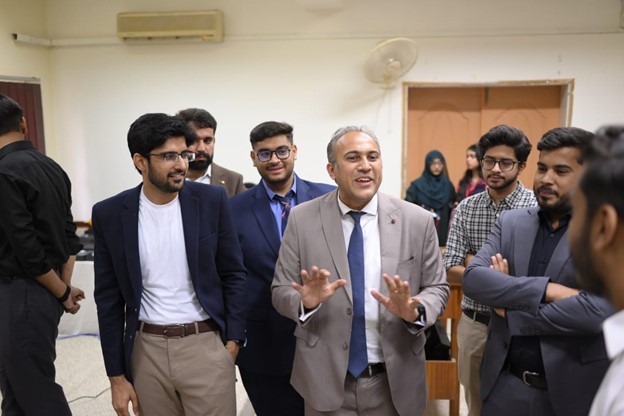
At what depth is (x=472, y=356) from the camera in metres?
2.13

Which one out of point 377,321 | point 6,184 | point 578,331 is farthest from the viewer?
point 6,184

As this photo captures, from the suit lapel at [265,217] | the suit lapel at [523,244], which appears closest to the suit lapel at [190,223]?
the suit lapel at [265,217]

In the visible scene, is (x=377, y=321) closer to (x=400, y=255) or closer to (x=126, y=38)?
(x=400, y=255)

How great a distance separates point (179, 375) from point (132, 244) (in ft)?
1.71

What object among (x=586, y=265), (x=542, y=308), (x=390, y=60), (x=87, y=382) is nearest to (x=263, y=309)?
(x=542, y=308)

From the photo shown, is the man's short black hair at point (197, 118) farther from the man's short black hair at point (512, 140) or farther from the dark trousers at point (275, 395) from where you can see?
the man's short black hair at point (512, 140)

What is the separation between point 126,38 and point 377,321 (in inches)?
195

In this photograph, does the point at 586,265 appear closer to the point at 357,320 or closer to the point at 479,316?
the point at 357,320

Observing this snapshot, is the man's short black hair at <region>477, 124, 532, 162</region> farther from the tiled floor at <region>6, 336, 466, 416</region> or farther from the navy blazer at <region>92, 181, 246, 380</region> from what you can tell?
the tiled floor at <region>6, 336, 466, 416</region>

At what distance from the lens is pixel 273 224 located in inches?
84.6

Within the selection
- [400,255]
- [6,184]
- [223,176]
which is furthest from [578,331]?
[6,184]

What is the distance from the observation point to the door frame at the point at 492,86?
5.00m

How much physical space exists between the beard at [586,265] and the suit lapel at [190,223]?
1.30 meters

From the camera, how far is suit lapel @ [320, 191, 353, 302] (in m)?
1.61
